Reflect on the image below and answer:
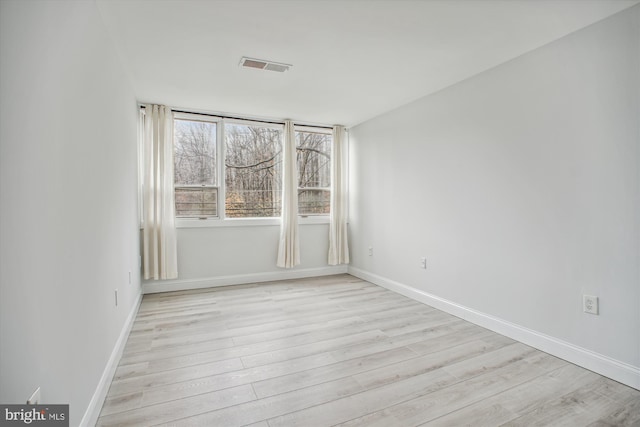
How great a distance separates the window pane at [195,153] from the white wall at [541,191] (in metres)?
2.63

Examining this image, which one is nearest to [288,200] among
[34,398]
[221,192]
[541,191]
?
[221,192]

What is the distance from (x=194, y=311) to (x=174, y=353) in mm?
1026

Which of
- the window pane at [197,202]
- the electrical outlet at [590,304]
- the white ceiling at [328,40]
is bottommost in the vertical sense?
the electrical outlet at [590,304]

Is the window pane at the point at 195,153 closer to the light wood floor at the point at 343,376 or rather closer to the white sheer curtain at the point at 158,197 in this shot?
the white sheer curtain at the point at 158,197

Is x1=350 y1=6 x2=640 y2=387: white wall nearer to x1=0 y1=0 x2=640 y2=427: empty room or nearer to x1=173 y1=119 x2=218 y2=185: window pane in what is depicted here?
x1=0 y1=0 x2=640 y2=427: empty room

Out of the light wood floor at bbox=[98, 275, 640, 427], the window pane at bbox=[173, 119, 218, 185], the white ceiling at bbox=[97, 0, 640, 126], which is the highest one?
the white ceiling at bbox=[97, 0, 640, 126]

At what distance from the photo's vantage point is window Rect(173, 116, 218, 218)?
14.7ft

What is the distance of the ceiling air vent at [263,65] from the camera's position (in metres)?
2.87

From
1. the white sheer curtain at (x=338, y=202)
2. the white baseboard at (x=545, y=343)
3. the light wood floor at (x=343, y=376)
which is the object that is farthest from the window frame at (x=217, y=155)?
the white baseboard at (x=545, y=343)

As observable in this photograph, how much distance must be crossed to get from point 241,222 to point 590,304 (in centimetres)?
389

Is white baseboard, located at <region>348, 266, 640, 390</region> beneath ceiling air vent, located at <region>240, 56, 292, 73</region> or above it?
beneath

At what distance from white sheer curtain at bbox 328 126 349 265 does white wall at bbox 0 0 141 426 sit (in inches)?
131

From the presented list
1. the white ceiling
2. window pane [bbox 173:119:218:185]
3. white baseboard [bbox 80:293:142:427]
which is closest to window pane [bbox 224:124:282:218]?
window pane [bbox 173:119:218:185]

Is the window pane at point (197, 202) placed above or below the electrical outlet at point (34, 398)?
above
